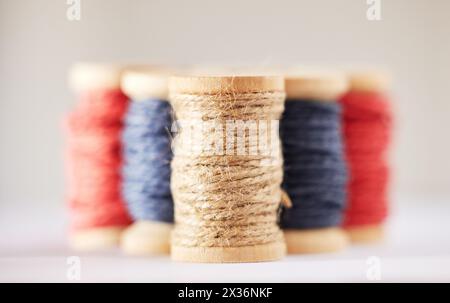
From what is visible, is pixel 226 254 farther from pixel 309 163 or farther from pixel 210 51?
pixel 210 51

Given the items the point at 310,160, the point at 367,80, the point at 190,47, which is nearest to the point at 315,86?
the point at 310,160

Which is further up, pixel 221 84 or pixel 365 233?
pixel 221 84

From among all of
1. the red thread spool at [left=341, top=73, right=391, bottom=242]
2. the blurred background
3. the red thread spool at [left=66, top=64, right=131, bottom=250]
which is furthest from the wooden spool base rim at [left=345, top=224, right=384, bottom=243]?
the blurred background

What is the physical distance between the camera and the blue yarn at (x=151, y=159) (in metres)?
2.36

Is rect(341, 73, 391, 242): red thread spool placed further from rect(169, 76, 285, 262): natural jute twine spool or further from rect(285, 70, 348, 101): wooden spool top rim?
rect(169, 76, 285, 262): natural jute twine spool

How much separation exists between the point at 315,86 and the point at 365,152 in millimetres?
336

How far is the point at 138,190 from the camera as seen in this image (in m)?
2.40

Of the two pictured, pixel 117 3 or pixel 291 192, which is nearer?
pixel 291 192

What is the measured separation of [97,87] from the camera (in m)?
2.56

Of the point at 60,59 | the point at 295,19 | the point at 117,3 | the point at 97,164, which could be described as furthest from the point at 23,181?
the point at 97,164

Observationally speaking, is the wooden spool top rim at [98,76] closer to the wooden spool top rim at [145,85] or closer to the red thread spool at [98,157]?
the red thread spool at [98,157]
